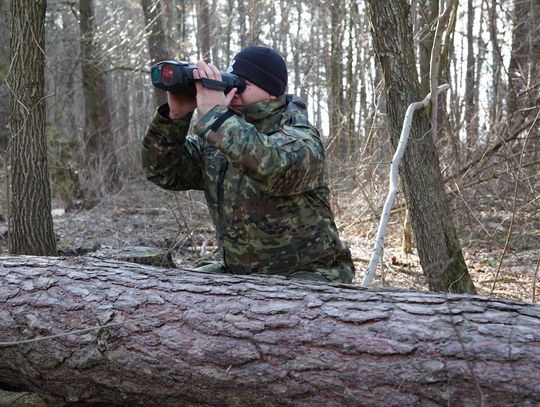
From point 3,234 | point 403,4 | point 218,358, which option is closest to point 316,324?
point 218,358

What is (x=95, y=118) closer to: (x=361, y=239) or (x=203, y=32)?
(x=203, y=32)

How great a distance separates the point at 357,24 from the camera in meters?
8.17

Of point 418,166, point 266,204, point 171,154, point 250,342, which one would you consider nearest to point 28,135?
point 171,154

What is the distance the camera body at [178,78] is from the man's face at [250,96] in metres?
0.13

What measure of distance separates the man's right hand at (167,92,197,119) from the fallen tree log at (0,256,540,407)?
2.31 ft

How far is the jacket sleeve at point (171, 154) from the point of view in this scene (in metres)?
2.82

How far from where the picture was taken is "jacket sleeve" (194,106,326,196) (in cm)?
240

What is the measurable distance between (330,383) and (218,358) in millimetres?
366

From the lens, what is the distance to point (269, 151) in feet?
7.91

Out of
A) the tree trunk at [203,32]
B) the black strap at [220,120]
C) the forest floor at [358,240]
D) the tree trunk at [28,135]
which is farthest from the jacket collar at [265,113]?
the tree trunk at [203,32]

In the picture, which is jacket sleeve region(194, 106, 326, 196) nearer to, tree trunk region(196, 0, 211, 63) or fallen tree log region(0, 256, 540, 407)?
fallen tree log region(0, 256, 540, 407)

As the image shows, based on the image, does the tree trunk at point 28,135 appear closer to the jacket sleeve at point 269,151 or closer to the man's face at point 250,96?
the man's face at point 250,96

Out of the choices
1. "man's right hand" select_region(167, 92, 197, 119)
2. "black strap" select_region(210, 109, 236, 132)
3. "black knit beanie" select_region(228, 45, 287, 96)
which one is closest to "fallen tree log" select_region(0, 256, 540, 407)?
"black strap" select_region(210, 109, 236, 132)

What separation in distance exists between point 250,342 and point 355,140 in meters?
5.95
